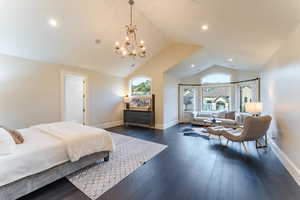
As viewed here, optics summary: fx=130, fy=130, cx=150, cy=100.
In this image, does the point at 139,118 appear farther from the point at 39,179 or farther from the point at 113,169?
the point at 39,179

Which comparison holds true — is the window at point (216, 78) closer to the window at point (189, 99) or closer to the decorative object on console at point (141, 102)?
the window at point (189, 99)

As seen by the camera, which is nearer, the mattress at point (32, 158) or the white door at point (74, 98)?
the mattress at point (32, 158)

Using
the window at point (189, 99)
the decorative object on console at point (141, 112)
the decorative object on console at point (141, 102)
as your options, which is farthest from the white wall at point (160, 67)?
the window at point (189, 99)

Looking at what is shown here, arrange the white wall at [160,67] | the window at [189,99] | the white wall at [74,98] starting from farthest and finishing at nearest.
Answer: the window at [189,99], the white wall at [160,67], the white wall at [74,98]

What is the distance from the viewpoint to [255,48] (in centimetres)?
346

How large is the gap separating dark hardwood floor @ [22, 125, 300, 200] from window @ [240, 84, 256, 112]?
367 cm

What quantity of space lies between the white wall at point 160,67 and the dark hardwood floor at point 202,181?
2.95 meters

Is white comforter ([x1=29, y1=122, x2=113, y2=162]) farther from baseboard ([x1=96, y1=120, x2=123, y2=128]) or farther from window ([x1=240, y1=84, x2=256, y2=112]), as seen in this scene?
window ([x1=240, y1=84, x2=256, y2=112])

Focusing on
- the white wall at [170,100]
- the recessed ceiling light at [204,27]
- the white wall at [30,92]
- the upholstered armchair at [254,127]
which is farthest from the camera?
the white wall at [170,100]

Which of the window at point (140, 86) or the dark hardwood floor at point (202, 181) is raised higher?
the window at point (140, 86)

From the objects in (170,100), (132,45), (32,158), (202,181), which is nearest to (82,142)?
(32,158)

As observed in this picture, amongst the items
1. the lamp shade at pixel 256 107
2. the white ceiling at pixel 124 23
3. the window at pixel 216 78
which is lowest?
the lamp shade at pixel 256 107

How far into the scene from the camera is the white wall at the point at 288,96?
2.20 m

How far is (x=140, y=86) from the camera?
676 centimetres
